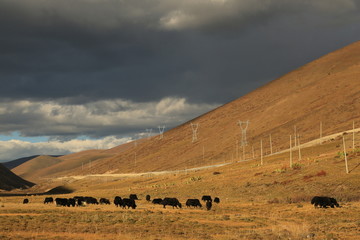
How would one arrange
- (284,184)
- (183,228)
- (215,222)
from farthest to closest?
(284,184) < (215,222) < (183,228)

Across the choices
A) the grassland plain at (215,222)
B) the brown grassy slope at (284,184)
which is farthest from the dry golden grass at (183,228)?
the brown grassy slope at (284,184)

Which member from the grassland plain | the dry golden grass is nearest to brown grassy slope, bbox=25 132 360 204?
the grassland plain

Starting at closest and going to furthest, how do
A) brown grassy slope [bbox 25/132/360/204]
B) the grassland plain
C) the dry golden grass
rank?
the dry golden grass → the grassland plain → brown grassy slope [bbox 25/132/360/204]

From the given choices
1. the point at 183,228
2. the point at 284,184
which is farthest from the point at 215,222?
the point at 284,184

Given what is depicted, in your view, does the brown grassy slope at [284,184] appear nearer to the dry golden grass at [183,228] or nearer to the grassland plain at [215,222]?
the grassland plain at [215,222]

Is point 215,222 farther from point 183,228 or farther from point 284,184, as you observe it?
point 284,184

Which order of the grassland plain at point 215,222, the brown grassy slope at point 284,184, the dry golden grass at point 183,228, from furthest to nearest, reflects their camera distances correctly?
the brown grassy slope at point 284,184 < the grassland plain at point 215,222 < the dry golden grass at point 183,228

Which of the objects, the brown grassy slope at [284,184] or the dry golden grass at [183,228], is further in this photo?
the brown grassy slope at [284,184]

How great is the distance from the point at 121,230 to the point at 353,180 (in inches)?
1511

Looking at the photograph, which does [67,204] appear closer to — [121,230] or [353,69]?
[121,230]

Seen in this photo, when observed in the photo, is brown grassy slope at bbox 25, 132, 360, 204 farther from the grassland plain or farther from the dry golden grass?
the dry golden grass

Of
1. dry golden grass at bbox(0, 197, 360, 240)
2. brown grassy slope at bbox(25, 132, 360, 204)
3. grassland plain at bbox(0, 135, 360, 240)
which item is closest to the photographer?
dry golden grass at bbox(0, 197, 360, 240)

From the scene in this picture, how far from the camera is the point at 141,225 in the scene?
26.8 m

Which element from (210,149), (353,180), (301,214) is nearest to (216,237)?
(301,214)
